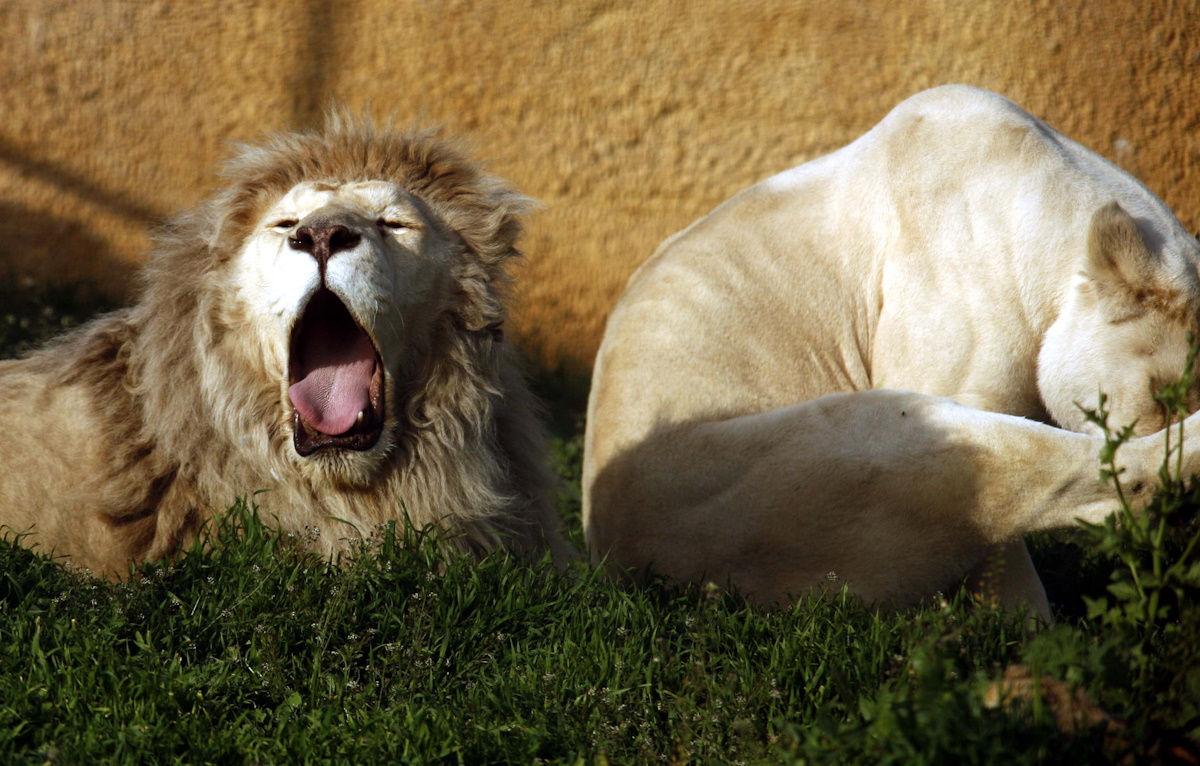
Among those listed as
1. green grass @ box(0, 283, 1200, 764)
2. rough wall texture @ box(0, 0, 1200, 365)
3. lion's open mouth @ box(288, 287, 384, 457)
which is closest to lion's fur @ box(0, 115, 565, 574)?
lion's open mouth @ box(288, 287, 384, 457)

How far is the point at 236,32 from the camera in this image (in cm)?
740

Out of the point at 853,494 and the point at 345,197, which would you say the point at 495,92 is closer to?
the point at 345,197

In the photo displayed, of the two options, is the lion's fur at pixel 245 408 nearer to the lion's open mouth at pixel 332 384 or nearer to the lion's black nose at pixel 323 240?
the lion's open mouth at pixel 332 384

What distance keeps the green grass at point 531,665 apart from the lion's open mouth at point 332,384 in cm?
32

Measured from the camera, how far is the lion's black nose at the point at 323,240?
3555mm

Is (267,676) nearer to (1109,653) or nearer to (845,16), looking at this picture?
(1109,653)

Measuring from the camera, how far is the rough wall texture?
288 inches

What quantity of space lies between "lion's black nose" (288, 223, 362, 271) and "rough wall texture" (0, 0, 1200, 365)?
3.92 m

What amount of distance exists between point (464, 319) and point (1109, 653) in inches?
88.2

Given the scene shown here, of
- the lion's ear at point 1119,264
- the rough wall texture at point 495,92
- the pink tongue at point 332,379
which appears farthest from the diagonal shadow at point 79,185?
the lion's ear at point 1119,264

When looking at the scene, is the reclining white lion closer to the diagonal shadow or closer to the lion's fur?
the lion's fur

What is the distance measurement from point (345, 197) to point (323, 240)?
0.34m

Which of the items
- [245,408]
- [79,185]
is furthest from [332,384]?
[79,185]

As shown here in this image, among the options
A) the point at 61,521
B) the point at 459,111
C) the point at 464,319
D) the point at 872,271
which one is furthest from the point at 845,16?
the point at 61,521
